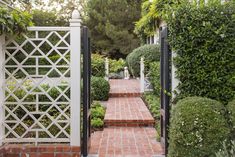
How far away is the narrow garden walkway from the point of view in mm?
5559

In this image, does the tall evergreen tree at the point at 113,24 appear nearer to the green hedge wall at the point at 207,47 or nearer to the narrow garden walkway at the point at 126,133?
the narrow garden walkway at the point at 126,133

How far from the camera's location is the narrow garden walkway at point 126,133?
5.56 meters

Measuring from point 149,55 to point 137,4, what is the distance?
1007 centimetres

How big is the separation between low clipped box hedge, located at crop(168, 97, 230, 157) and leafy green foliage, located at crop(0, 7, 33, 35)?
248cm

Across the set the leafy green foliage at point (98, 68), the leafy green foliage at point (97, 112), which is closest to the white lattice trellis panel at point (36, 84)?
the leafy green foliage at point (97, 112)

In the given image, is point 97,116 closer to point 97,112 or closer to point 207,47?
point 97,112

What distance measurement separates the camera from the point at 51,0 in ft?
89.9

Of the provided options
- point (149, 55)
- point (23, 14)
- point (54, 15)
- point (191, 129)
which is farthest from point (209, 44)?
point (54, 15)

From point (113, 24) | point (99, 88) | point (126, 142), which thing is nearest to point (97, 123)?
point (126, 142)

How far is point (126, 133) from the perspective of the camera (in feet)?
22.9

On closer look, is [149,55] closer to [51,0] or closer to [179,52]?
[179,52]

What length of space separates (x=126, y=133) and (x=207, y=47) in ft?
9.90

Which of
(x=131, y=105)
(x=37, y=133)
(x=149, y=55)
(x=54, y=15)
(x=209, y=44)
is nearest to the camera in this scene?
(x=209, y=44)

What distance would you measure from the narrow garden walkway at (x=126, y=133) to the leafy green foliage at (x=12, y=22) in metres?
2.30
